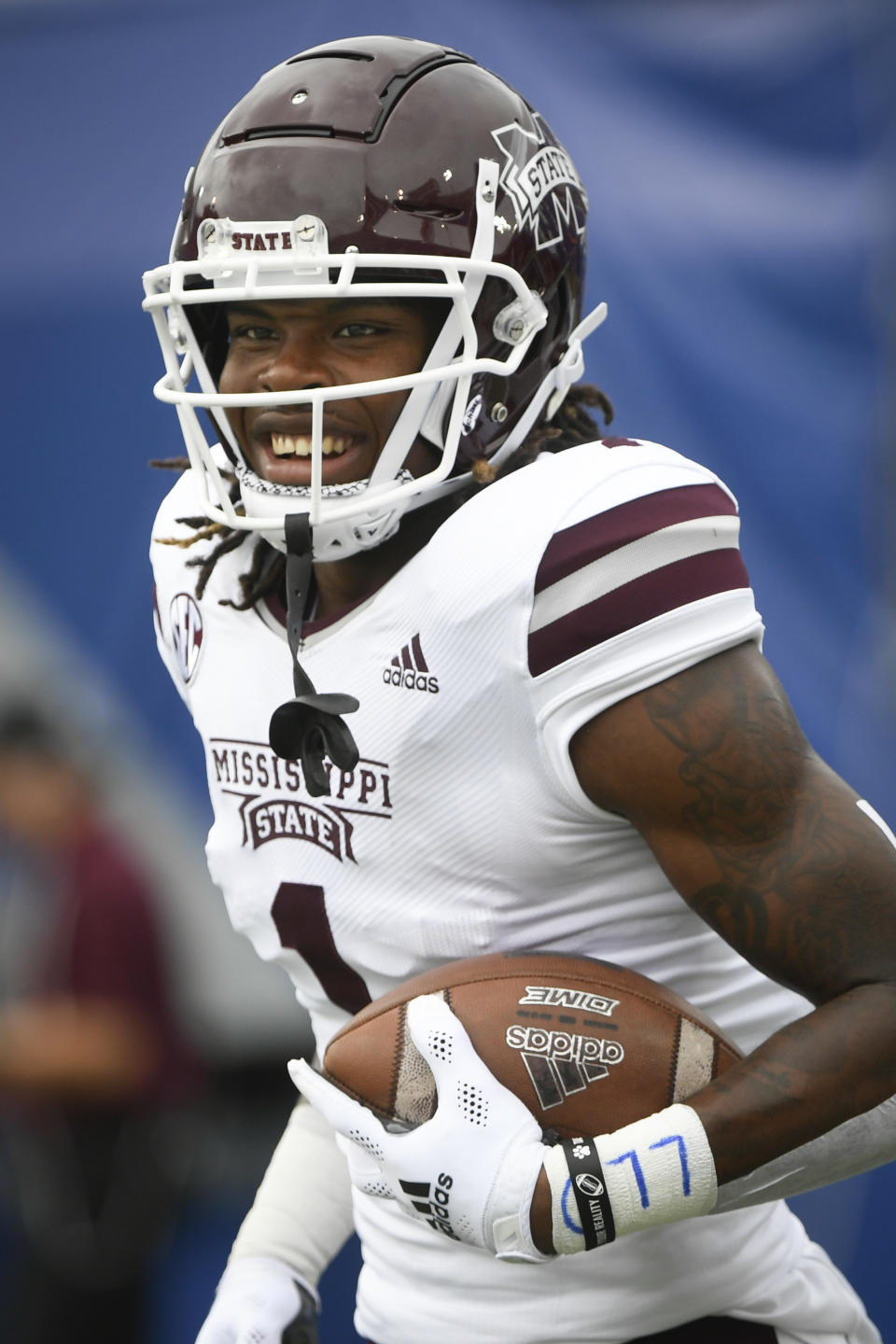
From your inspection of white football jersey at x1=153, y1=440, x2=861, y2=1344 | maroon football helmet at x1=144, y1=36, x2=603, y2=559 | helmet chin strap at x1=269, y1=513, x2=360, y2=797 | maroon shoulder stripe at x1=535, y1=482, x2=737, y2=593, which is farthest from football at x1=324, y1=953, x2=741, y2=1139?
maroon football helmet at x1=144, y1=36, x2=603, y2=559

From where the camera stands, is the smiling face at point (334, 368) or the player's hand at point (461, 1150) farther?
the smiling face at point (334, 368)

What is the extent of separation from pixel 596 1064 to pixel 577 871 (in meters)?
0.20

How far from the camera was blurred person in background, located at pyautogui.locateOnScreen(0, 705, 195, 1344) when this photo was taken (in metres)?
2.87

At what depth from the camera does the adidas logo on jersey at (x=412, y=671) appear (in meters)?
1.54

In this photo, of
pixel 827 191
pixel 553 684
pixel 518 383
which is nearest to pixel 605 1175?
pixel 553 684

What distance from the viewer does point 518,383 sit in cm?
177

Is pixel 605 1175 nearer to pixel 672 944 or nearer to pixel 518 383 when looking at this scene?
pixel 672 944

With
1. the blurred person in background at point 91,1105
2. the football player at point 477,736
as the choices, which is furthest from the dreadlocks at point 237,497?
the blurred person in background at point 91,1105

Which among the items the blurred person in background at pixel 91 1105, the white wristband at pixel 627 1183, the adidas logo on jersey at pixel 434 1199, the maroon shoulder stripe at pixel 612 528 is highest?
the maroon shoulder stripe at pixel 612 528

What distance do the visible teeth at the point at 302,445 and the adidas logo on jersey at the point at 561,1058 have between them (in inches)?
24.6

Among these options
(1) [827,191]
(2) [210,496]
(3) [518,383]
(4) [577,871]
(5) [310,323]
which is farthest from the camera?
(1) [827,191]

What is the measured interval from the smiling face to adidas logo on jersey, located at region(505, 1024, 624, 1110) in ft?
1.95

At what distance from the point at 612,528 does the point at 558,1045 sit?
0.46m

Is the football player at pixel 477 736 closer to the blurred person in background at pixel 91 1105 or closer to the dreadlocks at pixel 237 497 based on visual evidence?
the dreadlocks at pixel 237 497
